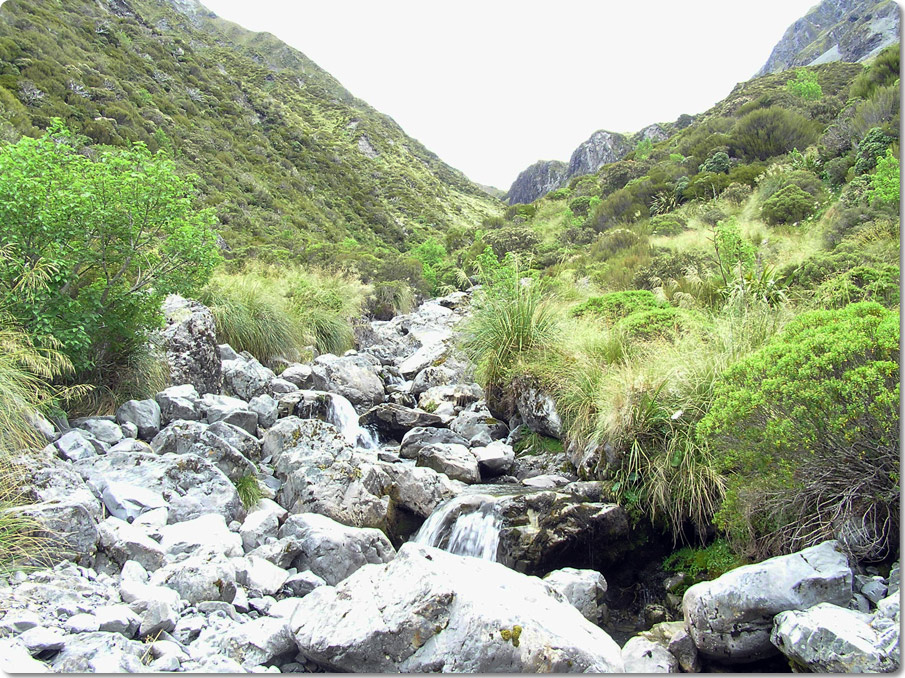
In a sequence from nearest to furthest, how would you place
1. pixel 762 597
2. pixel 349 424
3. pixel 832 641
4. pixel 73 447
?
pixel 832 641, pixel 762 597, pixel 73 447, pixel 349 424

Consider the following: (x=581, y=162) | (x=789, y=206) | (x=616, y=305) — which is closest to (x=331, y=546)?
(x=616, y=305)

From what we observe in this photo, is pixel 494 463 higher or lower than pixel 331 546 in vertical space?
higher

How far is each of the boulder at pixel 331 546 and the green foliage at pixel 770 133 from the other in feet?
74.1

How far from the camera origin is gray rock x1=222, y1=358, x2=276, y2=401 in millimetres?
7695

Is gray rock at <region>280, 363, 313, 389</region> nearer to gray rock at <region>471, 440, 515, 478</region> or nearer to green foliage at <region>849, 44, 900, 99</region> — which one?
gray rock at <region>471, 440, 515, 478</region>

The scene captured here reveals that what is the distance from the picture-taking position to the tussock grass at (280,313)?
30.3 feet

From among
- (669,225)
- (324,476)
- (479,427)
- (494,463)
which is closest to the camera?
(324,476)

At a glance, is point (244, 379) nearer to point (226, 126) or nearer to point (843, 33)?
point (226, 126)

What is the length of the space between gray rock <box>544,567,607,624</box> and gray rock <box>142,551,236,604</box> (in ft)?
7.52

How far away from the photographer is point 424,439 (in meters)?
7.18

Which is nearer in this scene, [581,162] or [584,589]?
[584,589]

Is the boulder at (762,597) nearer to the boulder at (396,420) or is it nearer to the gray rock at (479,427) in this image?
the gray rock at (479,427)

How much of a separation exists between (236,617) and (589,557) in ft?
9.64

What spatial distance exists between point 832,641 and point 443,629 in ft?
6.31
